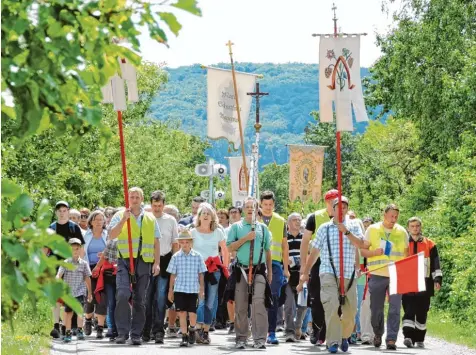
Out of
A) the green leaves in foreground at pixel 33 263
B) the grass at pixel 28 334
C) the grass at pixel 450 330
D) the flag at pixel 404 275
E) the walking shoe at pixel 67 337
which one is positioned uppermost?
the green leaves in foreground at pixel 33 263

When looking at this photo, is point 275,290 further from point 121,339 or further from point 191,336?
point 121,339

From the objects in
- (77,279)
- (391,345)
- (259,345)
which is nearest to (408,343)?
(391,345)

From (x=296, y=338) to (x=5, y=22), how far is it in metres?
14.5

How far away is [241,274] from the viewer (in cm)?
1736

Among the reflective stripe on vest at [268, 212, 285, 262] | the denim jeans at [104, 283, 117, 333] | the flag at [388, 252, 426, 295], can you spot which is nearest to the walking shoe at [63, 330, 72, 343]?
the denim jeans at [104, 283, 117, 333]

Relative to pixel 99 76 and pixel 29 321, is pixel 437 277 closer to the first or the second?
pixel 29 321

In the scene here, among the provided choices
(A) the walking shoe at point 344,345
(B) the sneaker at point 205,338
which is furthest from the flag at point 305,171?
(A) the walking shoe at point 344,345

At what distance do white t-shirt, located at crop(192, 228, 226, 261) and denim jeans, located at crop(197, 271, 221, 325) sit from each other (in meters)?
0.34

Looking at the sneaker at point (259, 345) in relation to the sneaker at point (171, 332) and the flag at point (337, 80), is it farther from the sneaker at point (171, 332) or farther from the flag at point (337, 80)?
the sneaker at point (171, 332)

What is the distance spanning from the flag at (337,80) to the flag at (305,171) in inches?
1095

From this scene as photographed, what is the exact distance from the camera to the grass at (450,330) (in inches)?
771

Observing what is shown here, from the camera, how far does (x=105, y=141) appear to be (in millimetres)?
6211

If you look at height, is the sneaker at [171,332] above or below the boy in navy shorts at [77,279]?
below

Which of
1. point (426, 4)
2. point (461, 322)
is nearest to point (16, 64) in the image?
point (461, 322)
